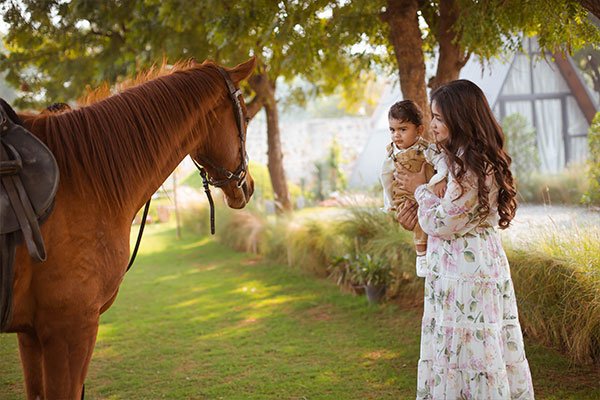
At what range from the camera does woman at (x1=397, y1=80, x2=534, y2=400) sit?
2.59 m

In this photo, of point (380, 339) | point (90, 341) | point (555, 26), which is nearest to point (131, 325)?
point (380, 339)

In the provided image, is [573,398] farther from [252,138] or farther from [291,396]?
[252,138]

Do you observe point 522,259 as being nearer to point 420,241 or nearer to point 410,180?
point 420,241

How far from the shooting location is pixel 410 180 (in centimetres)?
302

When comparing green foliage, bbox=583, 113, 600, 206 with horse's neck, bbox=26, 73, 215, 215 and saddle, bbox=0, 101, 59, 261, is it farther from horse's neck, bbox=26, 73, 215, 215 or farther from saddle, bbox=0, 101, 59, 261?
saddle, bbox=0, 101, 59, 261

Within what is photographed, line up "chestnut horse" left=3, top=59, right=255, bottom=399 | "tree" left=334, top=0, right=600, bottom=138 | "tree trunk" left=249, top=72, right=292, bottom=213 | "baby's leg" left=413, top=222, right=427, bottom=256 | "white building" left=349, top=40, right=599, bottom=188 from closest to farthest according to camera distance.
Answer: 1. "chestnut horse" left=3, top=59, right=255, bottom=399
2. "baby's leg" left=413, top=222, right=427, bottom=256
3. "tree" left=334, top=0, right=600, bottom=138
4. "tree trunk" left=249, top=72, right=292, bottom=213
5. "white building" left=349, top=40, right=599, bottom=188

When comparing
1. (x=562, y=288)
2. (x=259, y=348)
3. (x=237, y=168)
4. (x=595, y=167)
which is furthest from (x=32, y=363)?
(x=595, y=167)

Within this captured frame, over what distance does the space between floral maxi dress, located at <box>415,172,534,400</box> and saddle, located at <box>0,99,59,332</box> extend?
1606 mm

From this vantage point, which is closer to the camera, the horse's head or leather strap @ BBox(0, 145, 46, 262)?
leather strap @ BBox(0, 145, 46, 262)

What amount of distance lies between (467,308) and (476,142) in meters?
0.74

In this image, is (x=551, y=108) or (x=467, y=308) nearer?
(x=467, y=308)

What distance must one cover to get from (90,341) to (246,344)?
3.38m

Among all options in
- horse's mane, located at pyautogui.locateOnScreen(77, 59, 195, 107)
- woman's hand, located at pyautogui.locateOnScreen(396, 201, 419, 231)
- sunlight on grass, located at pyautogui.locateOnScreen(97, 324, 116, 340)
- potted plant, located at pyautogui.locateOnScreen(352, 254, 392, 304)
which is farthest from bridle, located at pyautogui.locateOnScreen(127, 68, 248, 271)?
potted plant, located at pyautogui.locateOnScreen(352, 254, 392, 304)

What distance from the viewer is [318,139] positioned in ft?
96.9
